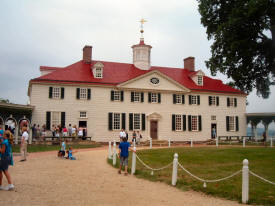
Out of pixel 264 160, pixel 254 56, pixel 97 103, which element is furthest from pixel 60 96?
pixel 264 160

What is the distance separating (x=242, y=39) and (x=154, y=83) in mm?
14878

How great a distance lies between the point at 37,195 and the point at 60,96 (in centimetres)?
2164

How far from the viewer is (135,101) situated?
103 feet

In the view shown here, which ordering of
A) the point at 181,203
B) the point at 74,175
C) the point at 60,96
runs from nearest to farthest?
the point at 181,203 → the point at 74,175 → the point at 60,96

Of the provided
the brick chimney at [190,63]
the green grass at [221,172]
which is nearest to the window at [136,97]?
the brick chimney at [190,63]

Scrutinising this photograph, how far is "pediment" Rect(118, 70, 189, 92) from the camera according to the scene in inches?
1239

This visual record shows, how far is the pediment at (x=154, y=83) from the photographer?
103 ft

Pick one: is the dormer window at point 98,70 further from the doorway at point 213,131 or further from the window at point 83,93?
the doorway at point 213,131

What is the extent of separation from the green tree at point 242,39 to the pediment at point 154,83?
12458mm

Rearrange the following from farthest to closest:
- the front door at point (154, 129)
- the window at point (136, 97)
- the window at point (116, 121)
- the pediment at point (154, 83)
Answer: the front door at point (154, 129) < the window at point (136, 97) < the pediment at point (154, 83) < the window at point (116, 121)

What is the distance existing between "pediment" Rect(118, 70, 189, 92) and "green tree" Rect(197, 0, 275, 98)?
12458 mm

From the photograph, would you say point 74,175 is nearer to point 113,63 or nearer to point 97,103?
point 97,103

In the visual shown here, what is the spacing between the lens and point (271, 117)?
3541cm

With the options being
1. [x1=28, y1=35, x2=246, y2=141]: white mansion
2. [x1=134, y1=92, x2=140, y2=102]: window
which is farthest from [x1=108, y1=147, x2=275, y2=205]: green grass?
[x1=134, y1=92, x2=140, y2=102]: window
